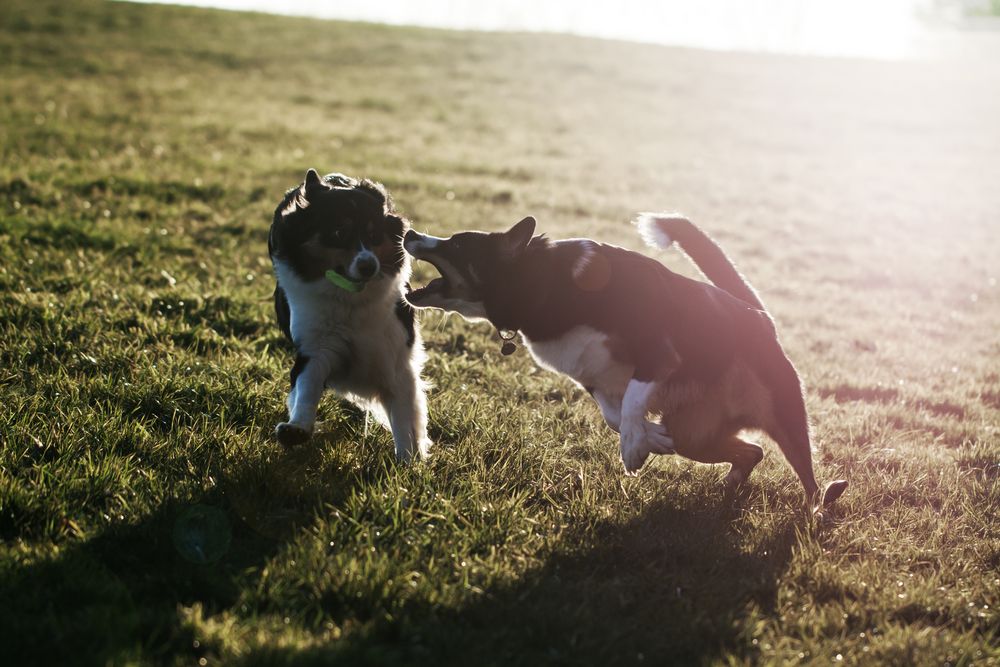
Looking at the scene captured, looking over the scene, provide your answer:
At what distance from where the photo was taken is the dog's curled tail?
5.02 metres

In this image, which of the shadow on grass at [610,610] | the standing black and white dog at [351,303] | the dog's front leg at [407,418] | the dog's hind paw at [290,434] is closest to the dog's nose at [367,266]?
the standing black and white dog at [351,303]

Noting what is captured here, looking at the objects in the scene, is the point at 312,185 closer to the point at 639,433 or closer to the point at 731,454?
the point at 639,433

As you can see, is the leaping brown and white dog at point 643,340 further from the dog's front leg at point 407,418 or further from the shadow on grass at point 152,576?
the shadow on grass at point 152,576

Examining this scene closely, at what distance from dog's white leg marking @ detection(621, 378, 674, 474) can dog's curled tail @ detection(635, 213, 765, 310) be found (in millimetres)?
1056

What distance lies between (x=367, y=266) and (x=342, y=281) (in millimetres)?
221

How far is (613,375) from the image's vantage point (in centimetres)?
467

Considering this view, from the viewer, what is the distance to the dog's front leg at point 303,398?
4.23 m

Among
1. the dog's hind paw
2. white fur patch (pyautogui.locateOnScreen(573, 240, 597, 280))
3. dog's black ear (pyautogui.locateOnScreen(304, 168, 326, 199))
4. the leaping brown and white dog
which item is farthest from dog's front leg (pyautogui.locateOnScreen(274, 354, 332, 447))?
white fur patch (pyautogui.locateOnScreen(573, 240, 597, 280))

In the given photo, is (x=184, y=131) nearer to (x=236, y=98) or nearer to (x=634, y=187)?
(x=236, y=98)

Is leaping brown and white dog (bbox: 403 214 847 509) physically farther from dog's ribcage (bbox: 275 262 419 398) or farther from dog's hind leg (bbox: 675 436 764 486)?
dog's ribcage (bbox: 275 262 419 398)

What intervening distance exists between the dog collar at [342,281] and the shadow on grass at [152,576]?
100 centimetres

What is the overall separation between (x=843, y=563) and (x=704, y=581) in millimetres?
705

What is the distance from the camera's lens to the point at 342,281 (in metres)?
4.72

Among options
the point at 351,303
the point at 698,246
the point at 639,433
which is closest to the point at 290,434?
the point at 351,303
